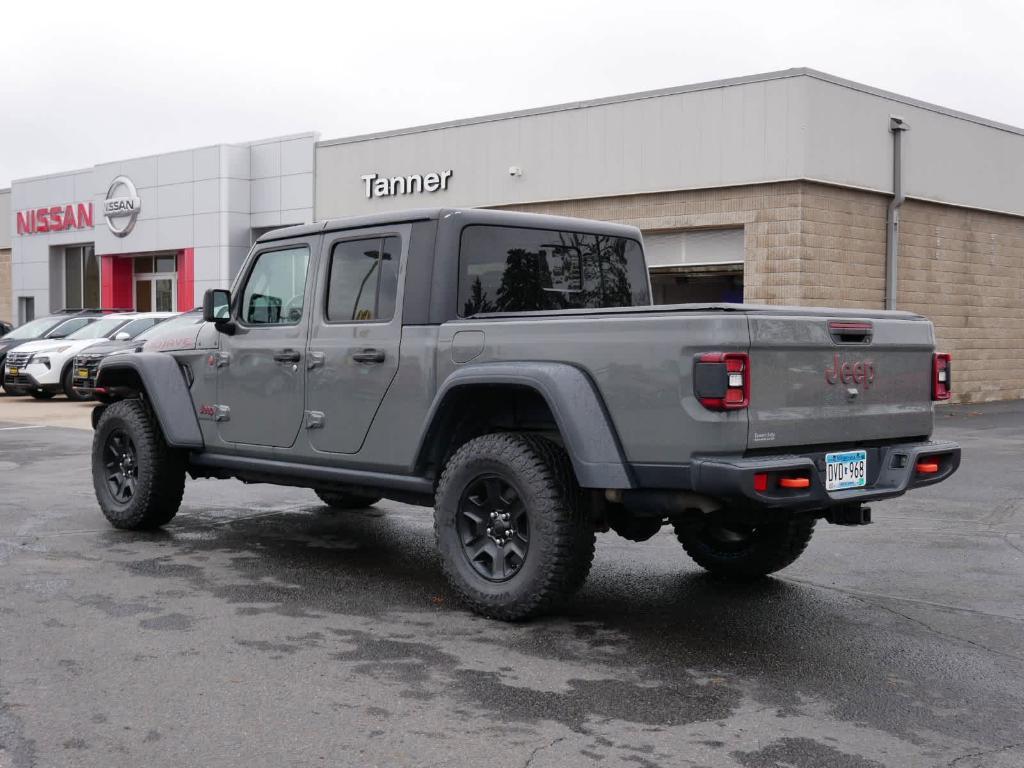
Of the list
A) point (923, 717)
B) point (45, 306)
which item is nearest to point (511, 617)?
point (923, 717)

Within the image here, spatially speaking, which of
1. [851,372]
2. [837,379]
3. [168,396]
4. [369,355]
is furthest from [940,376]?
[168,396]

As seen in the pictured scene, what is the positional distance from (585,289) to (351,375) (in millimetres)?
1439

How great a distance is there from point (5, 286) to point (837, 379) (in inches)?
1533

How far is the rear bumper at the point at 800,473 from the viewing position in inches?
192

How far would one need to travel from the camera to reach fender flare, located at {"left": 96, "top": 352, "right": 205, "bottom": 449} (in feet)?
25.0

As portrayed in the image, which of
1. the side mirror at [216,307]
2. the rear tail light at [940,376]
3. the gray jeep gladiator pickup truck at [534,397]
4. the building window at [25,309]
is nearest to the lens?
the gray jeep gladiator pickup truck at [534,397]

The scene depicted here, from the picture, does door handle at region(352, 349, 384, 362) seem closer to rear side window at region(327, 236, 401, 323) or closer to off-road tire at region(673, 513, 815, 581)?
rear side window at region(327, 236, 401, 323)

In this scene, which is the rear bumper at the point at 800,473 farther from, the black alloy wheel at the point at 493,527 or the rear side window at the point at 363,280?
the rear side window at the point at 363,280

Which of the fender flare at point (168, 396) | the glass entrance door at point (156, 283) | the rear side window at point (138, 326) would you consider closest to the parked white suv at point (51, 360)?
the rear side window at point (138, 326)

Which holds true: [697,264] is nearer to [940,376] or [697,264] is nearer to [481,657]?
[940,376]

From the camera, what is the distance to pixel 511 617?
562 cm

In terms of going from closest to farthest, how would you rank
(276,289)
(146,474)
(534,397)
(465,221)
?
(534,397) → (465,221) → (276,289) → (146,474)

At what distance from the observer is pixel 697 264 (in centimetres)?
2091

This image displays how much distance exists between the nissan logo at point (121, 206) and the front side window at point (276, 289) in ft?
86.9
